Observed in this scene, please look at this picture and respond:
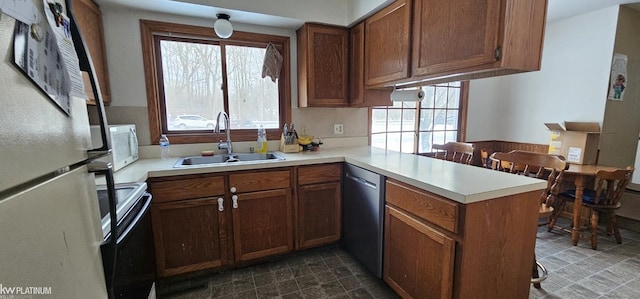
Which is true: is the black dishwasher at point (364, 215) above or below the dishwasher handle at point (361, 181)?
below

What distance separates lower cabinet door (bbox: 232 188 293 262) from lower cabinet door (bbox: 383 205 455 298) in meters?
0.81

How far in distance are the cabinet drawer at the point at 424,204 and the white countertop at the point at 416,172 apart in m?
0.04

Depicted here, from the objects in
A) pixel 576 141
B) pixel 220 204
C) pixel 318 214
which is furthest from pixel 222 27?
pixel 576 141

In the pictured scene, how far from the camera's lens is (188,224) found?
187 centimetres

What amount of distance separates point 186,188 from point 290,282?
1.00m

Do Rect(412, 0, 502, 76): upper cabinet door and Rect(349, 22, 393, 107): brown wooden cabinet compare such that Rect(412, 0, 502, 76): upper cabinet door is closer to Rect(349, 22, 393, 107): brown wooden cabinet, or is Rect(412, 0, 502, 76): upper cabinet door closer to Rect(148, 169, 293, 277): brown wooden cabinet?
Rect(349, 22, 393, 107): brown wooden cabinet

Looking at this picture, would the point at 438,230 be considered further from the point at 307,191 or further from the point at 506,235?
the point at 307,191

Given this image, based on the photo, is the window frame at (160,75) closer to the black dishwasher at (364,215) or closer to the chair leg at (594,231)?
the black dishwasher at (364,215)

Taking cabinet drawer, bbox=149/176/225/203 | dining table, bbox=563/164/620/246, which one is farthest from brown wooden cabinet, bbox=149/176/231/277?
dining table, bbox=563/164/620/246

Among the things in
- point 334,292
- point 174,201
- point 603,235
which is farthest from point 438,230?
point 603,235

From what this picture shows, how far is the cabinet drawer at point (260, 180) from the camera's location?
1.95 m

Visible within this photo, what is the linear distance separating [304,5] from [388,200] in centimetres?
177

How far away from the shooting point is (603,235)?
2.67m

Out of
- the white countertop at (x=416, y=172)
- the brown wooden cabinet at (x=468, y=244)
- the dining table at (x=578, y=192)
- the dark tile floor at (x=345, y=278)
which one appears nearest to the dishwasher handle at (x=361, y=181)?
the white countertop at (x=416, y=172)
